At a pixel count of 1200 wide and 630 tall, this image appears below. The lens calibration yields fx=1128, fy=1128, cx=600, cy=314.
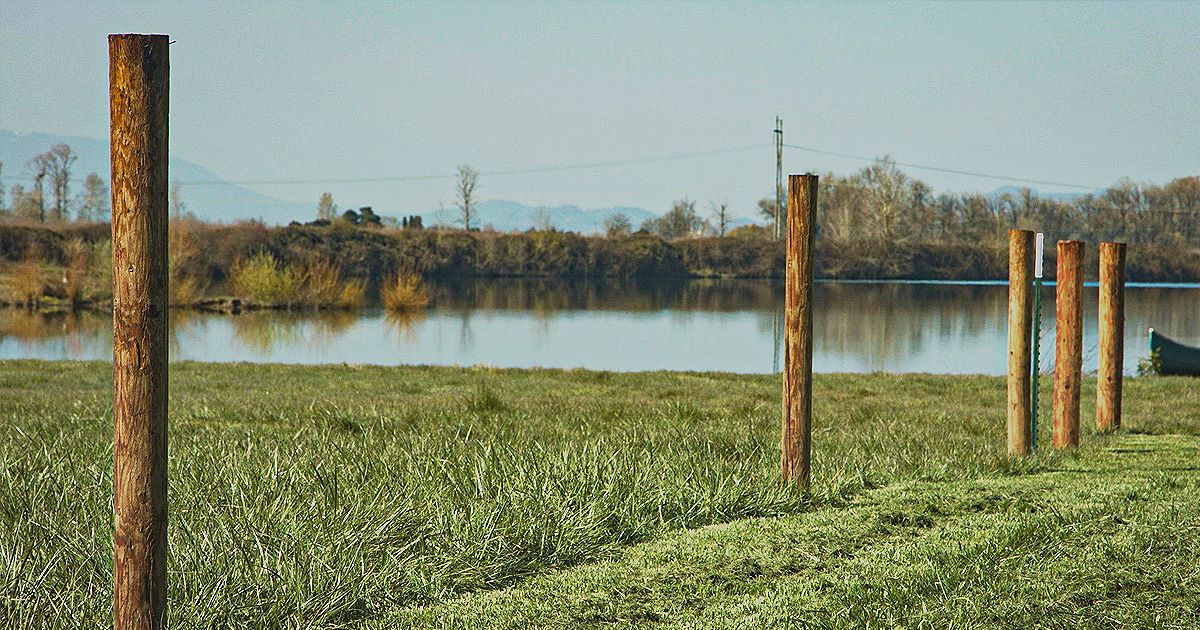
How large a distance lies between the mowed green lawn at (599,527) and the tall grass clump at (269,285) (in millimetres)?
25853

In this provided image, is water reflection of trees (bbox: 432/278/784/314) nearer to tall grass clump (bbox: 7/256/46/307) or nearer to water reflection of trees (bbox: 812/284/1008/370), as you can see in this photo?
water reflection of trees (bbox: 812/284/1008/370)

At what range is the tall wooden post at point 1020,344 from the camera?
6613 mm

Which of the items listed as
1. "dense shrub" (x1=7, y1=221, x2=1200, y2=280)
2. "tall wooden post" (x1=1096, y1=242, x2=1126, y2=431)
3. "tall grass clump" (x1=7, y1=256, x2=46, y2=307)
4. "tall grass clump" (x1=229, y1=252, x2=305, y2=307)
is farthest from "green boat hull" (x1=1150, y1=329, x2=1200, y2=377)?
"tall grass clump" (x1=7, y1=256, x2=46, y2=307)

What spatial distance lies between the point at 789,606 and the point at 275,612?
1.64m

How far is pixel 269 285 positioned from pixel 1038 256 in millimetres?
28764

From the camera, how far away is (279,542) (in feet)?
12.7

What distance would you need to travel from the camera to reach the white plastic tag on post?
20.8ft

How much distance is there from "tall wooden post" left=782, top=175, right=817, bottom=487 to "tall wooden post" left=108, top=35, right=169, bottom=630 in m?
3.12

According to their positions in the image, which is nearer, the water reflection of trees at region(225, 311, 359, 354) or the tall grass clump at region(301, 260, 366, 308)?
the water reflection of trees at region(225, 311, 359, 354)

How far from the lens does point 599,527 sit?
179 inches

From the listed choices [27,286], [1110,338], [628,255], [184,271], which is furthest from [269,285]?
[1110,338]

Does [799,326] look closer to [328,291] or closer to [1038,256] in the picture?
[1038,256]

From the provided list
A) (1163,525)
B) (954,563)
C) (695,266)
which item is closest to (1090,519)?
(1163,525)

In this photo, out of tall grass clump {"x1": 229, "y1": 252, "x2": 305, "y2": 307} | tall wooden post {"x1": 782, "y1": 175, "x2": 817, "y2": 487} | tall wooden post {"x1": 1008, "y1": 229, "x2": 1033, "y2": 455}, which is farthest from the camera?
tall grass clump {"x1": 229, "y1": 252, "x2": 305, "y2": 307}
